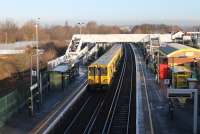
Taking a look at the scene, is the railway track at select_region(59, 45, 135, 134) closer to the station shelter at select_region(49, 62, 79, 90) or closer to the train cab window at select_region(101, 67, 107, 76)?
the train cab window at select_region(101, 67, 107, 76)

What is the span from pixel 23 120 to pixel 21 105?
259cm

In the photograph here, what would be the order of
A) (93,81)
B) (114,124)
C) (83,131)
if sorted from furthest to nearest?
(93,81) < (114,124) < (83,131)

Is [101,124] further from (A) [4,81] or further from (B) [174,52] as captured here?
(A) [4,81]

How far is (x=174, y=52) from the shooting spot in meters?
37.1

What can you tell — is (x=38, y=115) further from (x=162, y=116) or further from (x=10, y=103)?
(x=162, y=116)

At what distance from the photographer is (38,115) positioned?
26.2 meters

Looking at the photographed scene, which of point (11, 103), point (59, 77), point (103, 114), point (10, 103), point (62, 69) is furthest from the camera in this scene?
point (62, 69)

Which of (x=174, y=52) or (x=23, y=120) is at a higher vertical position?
(x=174, y=52)

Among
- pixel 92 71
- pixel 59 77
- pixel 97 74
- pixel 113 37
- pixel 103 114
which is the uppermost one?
pixel 113 37

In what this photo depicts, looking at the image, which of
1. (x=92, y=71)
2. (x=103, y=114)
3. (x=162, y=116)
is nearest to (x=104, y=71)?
(x=92, y=71)

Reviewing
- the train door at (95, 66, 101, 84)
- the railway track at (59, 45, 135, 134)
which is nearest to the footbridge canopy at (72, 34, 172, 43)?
the railway track at (59, 45, 135, 134)

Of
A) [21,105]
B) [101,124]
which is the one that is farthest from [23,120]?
[101,124]

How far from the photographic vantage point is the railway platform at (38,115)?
75.0 feet

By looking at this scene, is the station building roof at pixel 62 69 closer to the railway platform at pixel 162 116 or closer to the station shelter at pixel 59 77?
the station shelter at pixel 59 77
